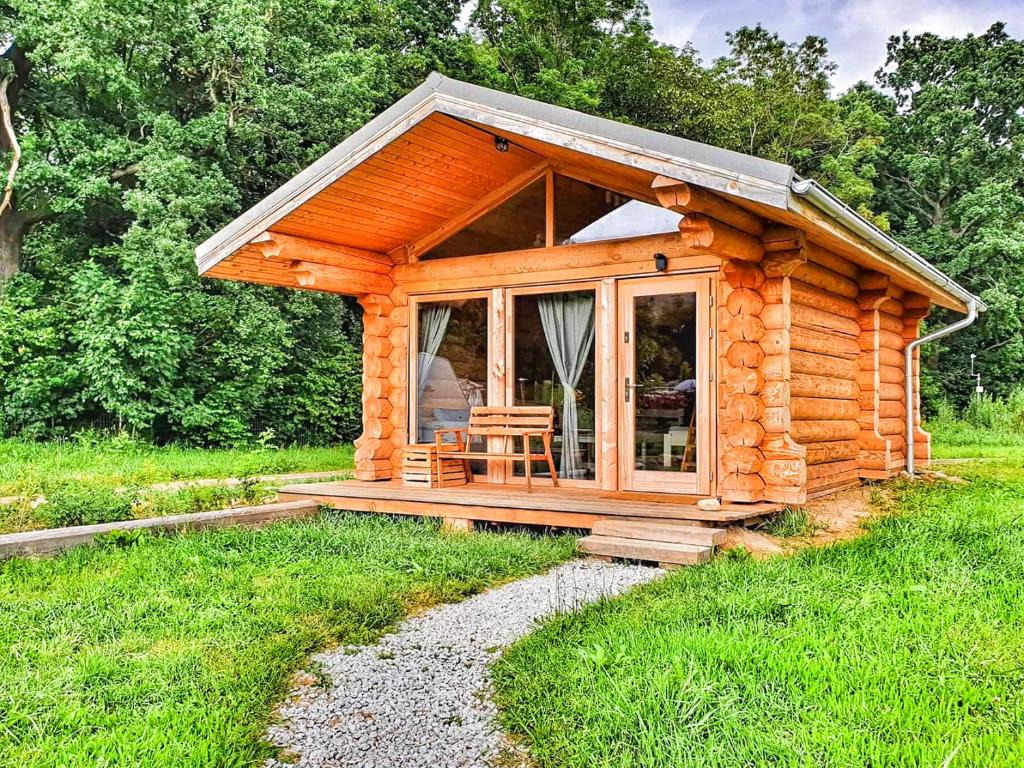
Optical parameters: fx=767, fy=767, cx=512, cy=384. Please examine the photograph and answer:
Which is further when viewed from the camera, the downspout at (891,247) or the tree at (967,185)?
the tree at (967,185)

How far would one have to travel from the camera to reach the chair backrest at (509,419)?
6.98 m

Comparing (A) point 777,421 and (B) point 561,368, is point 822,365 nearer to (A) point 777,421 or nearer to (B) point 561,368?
(A) point 777,421

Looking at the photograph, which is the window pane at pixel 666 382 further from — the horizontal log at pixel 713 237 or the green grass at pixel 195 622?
the green grass at pixel 195 622

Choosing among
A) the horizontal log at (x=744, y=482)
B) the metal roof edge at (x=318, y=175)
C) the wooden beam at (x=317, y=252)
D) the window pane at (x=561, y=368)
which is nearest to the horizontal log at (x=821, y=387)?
the horizontal log at (x=744, y=482)

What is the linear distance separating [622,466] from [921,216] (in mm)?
19592

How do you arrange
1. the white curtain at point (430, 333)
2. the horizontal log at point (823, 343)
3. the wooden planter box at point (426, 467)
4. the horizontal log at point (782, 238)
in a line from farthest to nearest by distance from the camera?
→ 1. the white curtain at point (430, 333)
2. the wooden planter box at point (426, 467)
3. the horizontal log at point (823, 343)
4. the horizontal log at point (782, 238)

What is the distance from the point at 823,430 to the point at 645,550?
2.92m

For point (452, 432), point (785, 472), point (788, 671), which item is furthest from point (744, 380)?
point (788, 671)

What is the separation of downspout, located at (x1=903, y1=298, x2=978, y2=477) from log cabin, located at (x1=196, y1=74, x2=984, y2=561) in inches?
32.2

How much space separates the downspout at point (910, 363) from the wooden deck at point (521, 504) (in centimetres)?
439

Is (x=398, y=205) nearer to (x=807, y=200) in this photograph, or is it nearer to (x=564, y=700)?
(x=807, y=200)

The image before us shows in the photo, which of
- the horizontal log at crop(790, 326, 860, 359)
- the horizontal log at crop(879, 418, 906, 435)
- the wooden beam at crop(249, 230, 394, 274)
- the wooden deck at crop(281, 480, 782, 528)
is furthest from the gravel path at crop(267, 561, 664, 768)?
the horizontal log at crop(879, 418, 906, 435)

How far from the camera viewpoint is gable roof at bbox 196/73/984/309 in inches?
193

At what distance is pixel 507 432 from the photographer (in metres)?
7.06
